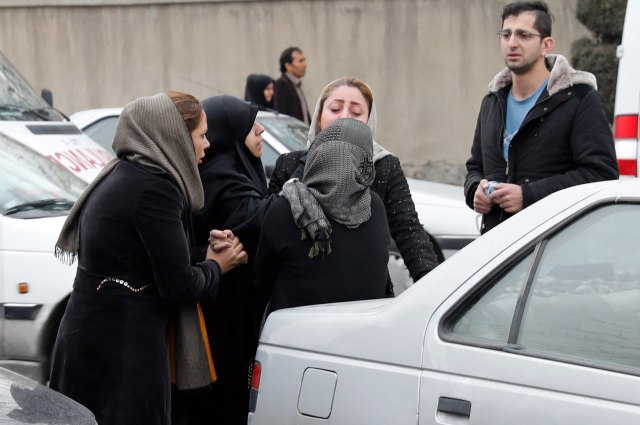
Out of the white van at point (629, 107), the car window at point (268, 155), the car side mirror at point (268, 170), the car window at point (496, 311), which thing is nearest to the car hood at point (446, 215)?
the car side mirror at point (268, 170)

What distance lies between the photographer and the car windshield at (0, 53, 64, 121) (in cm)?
692

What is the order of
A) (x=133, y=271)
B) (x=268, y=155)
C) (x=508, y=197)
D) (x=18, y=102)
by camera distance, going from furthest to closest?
(x=268, y=155) < (x=18, y=102) < (x=508, y=197) < (x=133, y=271)

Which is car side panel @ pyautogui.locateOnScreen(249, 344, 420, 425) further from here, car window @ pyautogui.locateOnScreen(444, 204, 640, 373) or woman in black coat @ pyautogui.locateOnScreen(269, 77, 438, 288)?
woman in black coat @ pyautogui.locateOnScreen(269, 77, 438, 288)

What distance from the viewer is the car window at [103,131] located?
9.02 metres

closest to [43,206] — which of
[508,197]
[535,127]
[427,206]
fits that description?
[508,197]

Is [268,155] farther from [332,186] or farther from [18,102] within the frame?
[332,186]

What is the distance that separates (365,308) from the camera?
137 inches

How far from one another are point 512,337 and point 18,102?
4850 millimetres

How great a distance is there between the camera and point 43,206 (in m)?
5.73

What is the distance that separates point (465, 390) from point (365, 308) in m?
0.57

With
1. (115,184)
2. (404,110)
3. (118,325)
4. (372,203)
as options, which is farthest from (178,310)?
(404,110)

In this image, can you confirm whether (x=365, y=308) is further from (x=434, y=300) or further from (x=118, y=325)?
(x=118, y=325)

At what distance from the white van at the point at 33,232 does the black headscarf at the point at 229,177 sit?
46.9 inches

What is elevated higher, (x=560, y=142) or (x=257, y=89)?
(x=560, y=142)
